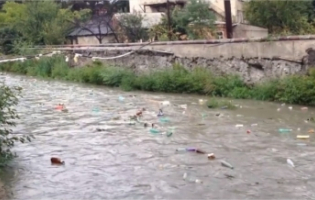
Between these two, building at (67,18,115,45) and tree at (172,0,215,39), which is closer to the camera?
tree at (172,0,215,39)

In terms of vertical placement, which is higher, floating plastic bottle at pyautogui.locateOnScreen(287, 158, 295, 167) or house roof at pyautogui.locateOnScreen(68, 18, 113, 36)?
house roof at pyautogui.locateOnScreen(68, 18, 113, 36)

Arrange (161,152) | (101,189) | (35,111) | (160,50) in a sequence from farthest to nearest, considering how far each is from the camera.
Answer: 1. (160,50)
2. (35,111)
3. (161,152)
4. (101,189)

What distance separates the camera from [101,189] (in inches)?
265

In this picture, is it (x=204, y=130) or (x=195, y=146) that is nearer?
(x=195, y=146)

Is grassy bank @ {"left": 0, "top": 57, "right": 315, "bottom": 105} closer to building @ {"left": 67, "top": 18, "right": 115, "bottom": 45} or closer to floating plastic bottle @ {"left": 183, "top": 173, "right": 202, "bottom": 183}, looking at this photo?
floating plastic bottle @ {"left": 183, "top": 173, "right": 202, "bottom": 183}

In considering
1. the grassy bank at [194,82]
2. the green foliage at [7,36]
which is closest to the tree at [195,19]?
the grassy bank at [194,82]

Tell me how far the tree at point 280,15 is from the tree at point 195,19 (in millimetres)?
2640

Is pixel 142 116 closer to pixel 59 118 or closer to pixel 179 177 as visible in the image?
pixel 59 118

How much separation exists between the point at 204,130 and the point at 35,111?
5085 millimetres

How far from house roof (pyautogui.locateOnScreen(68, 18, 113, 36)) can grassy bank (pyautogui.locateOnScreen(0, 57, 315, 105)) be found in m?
11.6

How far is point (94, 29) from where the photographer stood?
3697 centimetres

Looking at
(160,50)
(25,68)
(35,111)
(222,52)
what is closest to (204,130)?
(35,111)

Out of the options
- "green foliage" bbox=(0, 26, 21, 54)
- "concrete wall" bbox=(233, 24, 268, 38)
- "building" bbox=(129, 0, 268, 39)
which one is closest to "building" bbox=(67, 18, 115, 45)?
"building" bbox=(129, 0, 268, 39)

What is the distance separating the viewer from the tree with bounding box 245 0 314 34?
1005 inches
